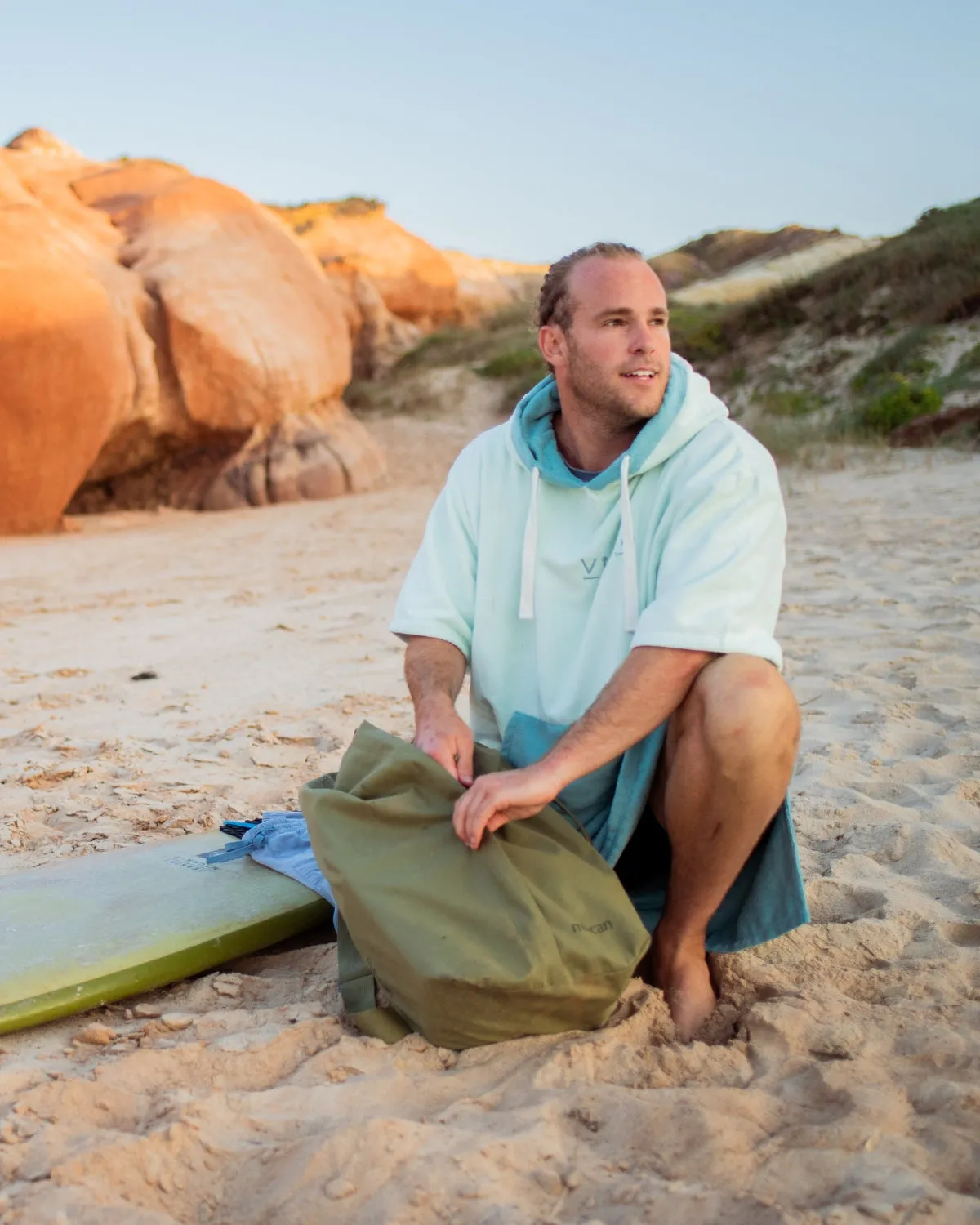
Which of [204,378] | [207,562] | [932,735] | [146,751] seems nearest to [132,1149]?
[146,751]

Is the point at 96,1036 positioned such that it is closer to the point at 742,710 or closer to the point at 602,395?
the point at 742,710

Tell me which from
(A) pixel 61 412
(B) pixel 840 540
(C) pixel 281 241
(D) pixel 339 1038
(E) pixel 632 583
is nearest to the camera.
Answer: (D) pixel 339 1038

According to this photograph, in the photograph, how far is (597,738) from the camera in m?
2.03

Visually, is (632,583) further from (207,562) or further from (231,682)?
(207,562)

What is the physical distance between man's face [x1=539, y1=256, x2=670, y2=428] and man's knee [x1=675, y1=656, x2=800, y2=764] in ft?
1.88

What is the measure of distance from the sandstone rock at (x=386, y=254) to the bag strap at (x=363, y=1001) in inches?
610

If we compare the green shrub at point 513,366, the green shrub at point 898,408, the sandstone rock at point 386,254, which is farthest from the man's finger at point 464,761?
the sandstone rock at point 386,254

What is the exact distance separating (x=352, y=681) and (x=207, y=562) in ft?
10.9

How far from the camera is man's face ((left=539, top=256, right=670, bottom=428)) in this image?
234 cm

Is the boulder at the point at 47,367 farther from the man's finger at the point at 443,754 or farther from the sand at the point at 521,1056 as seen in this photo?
the man's finger at the point at 443,754

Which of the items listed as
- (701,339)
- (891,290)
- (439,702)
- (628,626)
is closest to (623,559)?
(628,626)

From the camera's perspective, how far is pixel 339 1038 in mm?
1984

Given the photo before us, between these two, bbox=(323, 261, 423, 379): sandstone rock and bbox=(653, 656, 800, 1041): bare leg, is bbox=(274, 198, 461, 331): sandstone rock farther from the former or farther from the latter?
bbox=(653, 656, 800, 1041): bare leg

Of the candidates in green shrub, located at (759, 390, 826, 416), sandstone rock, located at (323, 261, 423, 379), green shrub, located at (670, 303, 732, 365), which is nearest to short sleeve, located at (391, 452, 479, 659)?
green shrub, located at (759, 390, 826, 416)
